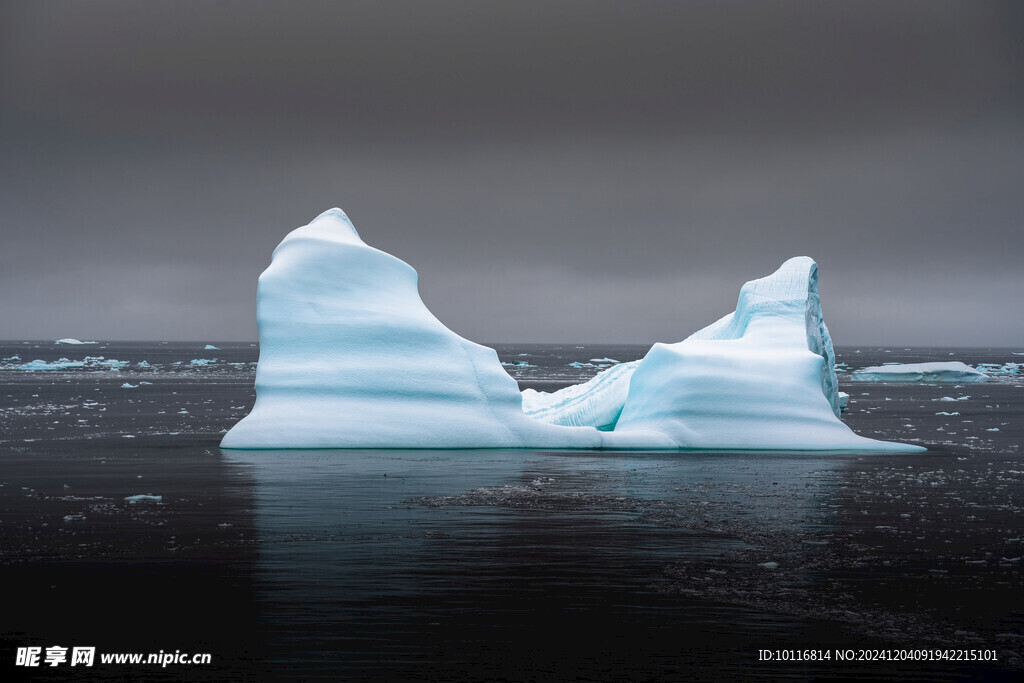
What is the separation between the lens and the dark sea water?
7305 mm

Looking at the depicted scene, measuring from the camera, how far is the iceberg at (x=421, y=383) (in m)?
19.8

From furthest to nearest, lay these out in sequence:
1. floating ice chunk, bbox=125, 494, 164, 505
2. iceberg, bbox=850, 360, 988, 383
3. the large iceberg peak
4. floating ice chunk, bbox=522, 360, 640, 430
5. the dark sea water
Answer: iceberg, bbox=850, 360, 988, 383, floating ice chunk, bbox=522, 360, 640, 430, the large iceberg peak, floating ice chunk, bbox=125, 494, 164, 505, the dark sea water

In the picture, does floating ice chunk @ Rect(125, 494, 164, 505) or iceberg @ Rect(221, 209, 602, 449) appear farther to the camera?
iceberg @ Rect(221, 209, 602, 449)

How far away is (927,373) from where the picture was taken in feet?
234

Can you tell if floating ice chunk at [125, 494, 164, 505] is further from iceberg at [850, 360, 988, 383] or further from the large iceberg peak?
iceberg at [850, 360, 988, 383]

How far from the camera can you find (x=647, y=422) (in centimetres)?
2239

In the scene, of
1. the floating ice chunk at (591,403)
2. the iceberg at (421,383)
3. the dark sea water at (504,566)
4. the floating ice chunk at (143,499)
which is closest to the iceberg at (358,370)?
the iceberg at (421,383)

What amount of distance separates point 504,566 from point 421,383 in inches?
405

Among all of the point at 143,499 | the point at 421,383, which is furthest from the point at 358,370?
the point at 143,499

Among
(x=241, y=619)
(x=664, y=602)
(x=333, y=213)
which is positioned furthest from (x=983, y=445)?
(x=241, y=619)

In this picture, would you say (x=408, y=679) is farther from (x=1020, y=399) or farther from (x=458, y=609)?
(x=1020, y=399)

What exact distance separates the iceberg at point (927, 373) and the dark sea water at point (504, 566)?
54592mm

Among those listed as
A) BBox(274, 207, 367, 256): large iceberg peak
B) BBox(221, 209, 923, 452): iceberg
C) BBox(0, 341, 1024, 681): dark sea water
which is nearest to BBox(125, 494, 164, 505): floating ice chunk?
BBox(0, 341, 1024, 681): dark sea water

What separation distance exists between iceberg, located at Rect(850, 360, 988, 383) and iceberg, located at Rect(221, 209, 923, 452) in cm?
5150
